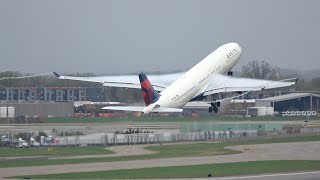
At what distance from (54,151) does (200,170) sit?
25.8 m

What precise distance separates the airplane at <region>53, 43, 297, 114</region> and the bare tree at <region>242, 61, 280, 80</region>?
33.8m

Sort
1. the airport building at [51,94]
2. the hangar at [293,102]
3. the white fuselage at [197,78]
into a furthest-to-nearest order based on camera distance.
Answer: the airport building at [51,94] < the hangar at [293,102] < the white fuselage at [197,78]

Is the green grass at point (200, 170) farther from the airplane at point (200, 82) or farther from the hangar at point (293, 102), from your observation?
the hangar at point (293, 102)

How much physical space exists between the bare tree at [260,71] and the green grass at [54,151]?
75260 millimetres

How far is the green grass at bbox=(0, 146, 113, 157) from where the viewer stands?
9519 centimetres

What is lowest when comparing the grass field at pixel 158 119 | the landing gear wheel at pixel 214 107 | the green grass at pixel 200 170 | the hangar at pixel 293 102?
the green grass at pixel 200 170

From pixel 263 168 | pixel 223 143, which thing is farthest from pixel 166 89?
pixel 263 168

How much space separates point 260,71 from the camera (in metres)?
181

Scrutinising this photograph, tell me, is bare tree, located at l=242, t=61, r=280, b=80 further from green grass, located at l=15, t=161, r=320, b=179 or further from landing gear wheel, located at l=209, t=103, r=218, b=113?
green grass, located at l=15, t=161, r=320, b=179

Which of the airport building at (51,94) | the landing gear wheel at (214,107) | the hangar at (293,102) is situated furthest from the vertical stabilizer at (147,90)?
the airport building at (51,94)

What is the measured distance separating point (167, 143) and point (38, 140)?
15.2 meters

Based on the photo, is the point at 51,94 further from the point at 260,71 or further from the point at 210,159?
the point at 210,159

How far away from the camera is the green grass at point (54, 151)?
9519 centimetres

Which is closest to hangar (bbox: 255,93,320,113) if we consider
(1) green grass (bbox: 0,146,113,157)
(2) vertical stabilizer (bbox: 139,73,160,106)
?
(2) vertical stabilizer (bbox: 139,73,160,106)
